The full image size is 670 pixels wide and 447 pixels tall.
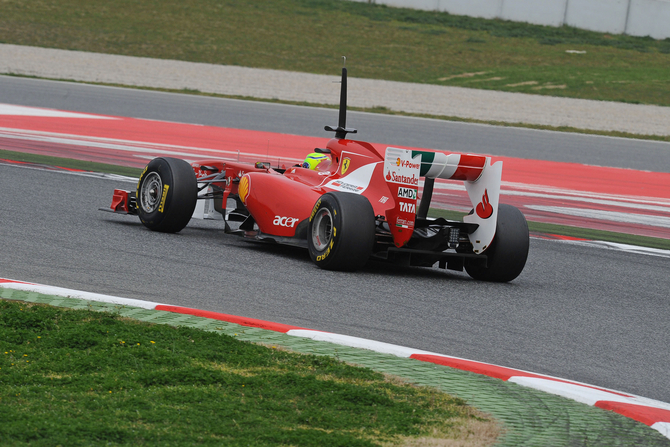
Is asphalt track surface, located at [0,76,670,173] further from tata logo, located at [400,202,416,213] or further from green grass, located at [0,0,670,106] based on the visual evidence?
tata logo, located at [400,202,416,213]

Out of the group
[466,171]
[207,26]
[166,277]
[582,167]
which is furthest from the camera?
[207,26]

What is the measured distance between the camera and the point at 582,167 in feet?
56.8

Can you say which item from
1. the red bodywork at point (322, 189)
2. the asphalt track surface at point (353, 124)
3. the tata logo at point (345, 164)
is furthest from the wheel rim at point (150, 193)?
the asphalt track surface at point (353, 124)

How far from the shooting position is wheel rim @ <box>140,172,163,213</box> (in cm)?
851

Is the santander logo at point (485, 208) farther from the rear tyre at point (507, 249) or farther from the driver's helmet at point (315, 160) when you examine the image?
the driver's helmet at point (315, 160)

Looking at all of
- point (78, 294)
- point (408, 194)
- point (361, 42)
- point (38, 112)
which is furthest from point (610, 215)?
point (361, 42)

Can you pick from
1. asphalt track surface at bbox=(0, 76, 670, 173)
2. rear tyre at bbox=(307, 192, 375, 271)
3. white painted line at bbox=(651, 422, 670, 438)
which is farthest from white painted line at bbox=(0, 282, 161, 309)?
asphalt track surface at bbox=(0, 76, 670, 173)

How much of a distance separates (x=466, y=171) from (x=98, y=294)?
125 inches

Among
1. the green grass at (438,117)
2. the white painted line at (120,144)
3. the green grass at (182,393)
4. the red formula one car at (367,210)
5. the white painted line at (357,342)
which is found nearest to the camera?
the green grass at (182,393)

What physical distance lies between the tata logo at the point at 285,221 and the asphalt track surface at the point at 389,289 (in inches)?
11.2

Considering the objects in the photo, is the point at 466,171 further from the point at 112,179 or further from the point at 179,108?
the point at 179,108

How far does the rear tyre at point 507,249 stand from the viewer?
7.49 m

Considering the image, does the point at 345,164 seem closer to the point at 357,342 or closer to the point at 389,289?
the point at 389,289

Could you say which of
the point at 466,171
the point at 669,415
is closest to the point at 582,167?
the point at 466,171
